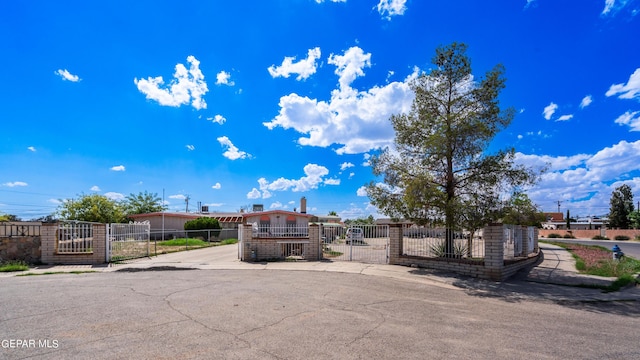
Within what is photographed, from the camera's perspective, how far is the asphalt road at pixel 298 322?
5.07 meters

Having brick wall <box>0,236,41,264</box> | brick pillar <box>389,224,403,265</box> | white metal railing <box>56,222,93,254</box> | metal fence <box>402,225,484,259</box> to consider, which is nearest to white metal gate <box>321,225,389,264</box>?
brick pillar <box>389,224,403,265</box>

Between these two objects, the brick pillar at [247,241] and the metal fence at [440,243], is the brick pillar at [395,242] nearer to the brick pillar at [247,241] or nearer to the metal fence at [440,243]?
the metal fence at [440,243]

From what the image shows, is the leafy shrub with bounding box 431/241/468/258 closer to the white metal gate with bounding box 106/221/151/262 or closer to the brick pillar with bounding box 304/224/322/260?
the brick pillar with bounding box 304/224/322/260

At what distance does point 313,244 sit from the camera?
16234mm

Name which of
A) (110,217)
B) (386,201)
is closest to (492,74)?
(386,201)

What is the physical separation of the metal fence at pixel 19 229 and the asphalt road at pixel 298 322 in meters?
6.21

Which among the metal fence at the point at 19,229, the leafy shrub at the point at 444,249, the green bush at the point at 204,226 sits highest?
the metal fence at the point at 19,229

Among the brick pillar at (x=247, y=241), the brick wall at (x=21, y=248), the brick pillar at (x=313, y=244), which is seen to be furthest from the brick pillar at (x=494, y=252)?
the brick wall at (x=21, y=248)

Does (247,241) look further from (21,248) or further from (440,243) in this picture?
(21,248)

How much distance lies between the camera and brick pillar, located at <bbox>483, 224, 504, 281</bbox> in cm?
1185

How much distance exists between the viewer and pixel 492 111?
13789 mm

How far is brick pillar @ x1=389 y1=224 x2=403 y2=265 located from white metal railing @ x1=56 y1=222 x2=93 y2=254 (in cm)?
1288

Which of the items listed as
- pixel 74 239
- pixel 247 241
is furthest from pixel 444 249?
pixel 74 239

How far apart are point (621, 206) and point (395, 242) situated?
74263 mm
